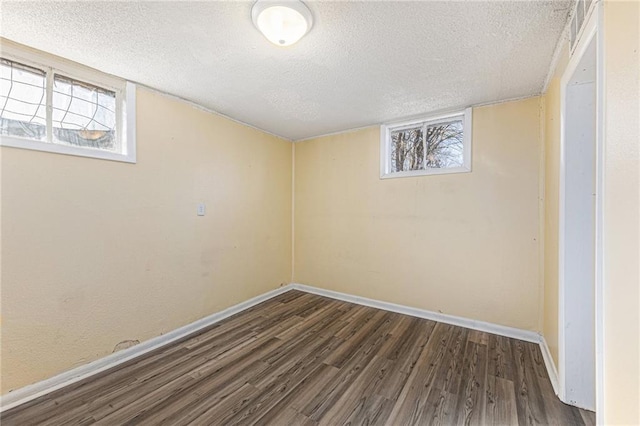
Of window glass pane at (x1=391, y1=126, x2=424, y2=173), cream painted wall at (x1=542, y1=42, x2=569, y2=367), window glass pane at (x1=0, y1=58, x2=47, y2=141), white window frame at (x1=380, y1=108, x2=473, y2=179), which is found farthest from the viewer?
window glass pane at (x1=391, y1=126, x2=424, y2=173)

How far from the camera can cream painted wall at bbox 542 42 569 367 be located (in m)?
1.74

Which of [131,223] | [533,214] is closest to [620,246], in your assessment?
[533,214]

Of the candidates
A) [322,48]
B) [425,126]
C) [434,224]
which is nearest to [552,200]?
[434,224]

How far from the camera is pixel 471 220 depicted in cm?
262

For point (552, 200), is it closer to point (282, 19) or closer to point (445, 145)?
point (445, 145)

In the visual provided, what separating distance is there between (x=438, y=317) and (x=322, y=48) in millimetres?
2789

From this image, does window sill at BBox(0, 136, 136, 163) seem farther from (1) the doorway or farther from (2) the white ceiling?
(1) the doorway

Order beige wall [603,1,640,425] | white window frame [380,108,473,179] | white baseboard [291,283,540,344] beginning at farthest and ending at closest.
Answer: white window frame [380,108,473,179] → white baseboard [291,283,540,344] → beige wall [603,1,640,425]

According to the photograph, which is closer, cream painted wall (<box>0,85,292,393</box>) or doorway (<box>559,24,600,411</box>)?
doorway (<box>559,24,600,411</box>)

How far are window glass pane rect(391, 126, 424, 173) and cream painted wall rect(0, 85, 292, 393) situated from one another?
1.68m

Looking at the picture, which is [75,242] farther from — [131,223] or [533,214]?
[533,214]

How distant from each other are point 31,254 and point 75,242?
8.6 inches

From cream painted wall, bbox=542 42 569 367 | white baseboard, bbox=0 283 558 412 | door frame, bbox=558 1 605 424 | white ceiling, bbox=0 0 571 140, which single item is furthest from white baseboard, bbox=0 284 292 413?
cream painted wall, bbox=542 42 569 367

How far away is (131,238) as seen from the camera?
2.12 metres
